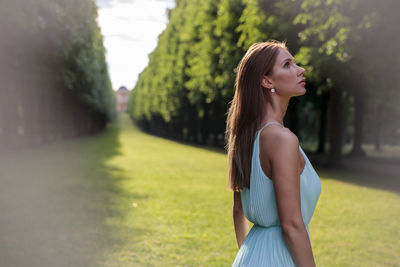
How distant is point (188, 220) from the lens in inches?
318

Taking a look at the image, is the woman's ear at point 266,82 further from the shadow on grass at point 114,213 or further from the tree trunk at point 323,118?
the tree trunk at point 323,118

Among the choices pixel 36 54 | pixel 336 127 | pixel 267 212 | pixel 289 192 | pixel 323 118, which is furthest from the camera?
pixel 323 118

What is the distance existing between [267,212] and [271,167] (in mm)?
282

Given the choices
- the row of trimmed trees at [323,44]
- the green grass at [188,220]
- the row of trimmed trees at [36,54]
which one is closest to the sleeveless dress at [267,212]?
the row of trimmed trees at [323,44]

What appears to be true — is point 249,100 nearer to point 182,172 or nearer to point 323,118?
point 182,172

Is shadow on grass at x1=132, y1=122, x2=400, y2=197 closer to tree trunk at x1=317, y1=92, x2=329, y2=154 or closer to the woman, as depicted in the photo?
tree trunk at x1=317, y1=92, x2=329, y2=154

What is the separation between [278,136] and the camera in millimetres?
1970

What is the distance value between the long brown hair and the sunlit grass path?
→ 12.2ft

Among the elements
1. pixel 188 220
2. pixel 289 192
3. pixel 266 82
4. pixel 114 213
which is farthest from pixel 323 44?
pixel 289 192

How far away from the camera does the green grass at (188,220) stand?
19.6 ft

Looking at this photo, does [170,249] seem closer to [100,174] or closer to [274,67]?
[274,67]

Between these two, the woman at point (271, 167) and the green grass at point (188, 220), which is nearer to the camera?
the woman at point (271, 167)

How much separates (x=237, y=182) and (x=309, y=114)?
43.7 m

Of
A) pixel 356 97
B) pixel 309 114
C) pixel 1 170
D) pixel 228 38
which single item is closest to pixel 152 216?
pixel 1 170
